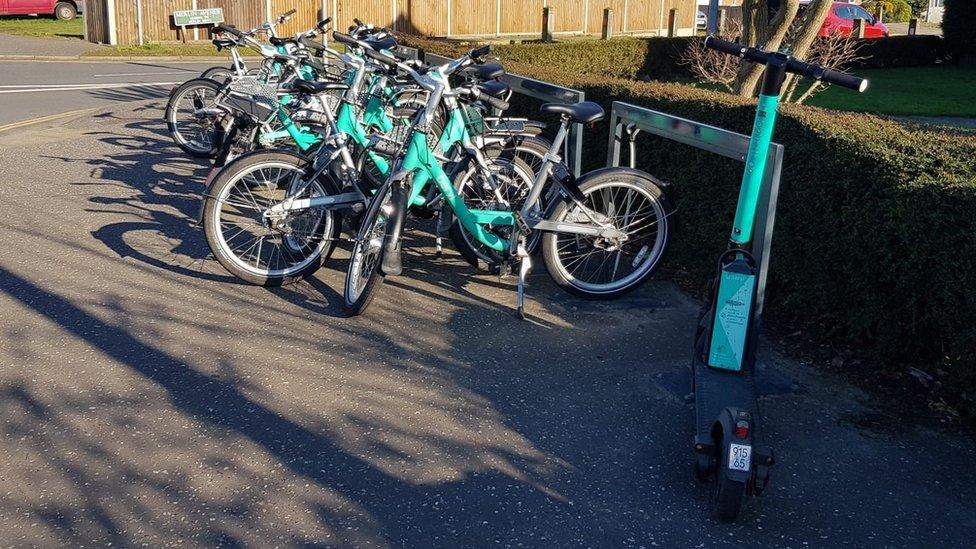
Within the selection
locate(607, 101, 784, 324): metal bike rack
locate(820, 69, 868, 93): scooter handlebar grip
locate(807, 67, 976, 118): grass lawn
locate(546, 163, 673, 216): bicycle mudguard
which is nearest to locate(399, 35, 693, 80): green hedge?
locate(807, 67, 976, 118): grass lawn

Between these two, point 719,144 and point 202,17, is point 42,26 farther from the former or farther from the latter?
point 719,144

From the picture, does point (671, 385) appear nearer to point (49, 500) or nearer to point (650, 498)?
point (650, 498)

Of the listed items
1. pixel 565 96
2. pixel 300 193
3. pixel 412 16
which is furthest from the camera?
pixel 412 16

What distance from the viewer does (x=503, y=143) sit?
6551 millimetres

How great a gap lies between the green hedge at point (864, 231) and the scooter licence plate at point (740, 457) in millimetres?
1260

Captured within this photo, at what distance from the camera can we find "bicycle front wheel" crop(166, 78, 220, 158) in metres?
10.1

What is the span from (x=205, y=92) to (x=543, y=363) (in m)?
6.61

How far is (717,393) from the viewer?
426 centimetres

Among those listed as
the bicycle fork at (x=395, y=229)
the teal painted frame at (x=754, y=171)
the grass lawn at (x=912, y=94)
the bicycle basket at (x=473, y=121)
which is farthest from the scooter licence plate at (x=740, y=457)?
the grass lawn at (x=912, y=94)

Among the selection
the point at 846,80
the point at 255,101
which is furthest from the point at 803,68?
the point at 255,101

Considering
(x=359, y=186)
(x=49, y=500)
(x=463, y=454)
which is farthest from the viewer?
(x=359, y=186)

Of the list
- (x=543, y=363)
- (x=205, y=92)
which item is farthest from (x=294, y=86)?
(x=205, y=92)

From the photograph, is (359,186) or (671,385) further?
(359,186)

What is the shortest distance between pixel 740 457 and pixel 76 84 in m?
17.7
